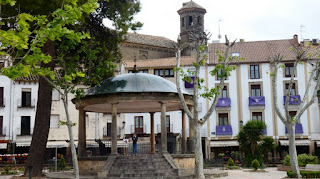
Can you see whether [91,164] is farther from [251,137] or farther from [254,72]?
[254,72]

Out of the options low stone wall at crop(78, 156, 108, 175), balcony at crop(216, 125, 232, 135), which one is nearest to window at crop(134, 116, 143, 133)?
balcony at crop(216, 125, 232, 135)

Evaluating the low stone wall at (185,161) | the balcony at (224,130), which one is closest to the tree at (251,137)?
the balcony at (224,130)

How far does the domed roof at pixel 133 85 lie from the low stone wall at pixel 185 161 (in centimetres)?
348

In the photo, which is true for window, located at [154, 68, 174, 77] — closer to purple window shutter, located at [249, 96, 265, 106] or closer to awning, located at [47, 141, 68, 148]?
purple window shutter, located at [249, 96, 265, 106]

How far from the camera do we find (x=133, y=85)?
24328 mm

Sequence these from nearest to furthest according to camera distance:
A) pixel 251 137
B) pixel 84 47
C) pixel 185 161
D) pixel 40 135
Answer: pixel 84 47 → pixel 40 135 → pixel 185 161 → pixel 251 137

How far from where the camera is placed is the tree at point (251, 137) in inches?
1596

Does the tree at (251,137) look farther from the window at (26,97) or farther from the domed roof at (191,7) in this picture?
the domed roof at (191,7)

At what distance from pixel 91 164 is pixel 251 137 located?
67.3 ft

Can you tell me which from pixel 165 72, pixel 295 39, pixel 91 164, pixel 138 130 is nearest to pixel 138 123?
pixel 138 130

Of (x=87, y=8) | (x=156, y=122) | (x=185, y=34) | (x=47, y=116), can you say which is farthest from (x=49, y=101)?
(x=185, y=34)

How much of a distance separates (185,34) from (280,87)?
1139 inches

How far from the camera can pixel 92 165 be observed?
23891 millimetres

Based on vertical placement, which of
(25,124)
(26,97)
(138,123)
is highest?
(26,97)
